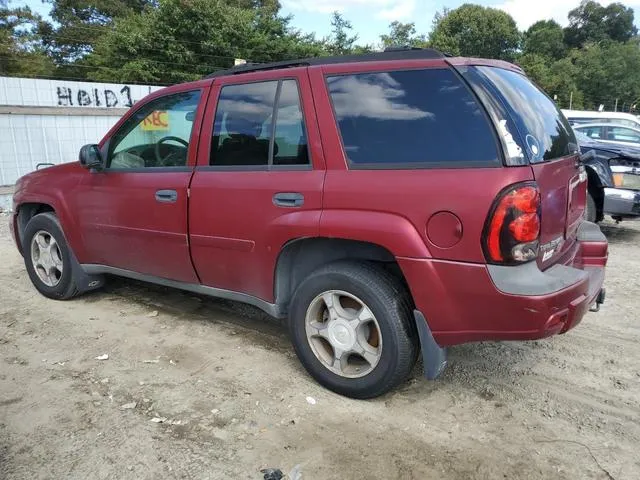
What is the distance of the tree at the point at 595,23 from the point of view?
98.2 metres

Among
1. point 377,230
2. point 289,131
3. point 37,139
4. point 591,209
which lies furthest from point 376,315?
point 37,139

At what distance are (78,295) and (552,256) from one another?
13.4 feet

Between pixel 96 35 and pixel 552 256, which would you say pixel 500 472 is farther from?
pixel 96 35

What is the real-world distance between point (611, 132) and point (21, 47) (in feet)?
107

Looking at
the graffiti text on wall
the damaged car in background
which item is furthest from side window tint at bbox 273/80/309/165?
the graffiti text on wall

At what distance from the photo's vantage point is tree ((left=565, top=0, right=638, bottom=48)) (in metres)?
98.2

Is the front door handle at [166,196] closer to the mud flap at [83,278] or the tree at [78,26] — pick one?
the mud flap at [83,278]

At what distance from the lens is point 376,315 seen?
9.21ft

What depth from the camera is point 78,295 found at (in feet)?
15.9

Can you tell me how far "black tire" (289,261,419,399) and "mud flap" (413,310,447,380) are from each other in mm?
93

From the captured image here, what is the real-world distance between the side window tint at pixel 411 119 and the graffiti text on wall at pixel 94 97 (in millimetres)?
11567

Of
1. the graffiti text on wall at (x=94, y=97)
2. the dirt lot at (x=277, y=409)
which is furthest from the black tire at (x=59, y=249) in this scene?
the graffiti text on wall at (x=94, y=97)

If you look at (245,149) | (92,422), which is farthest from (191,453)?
(245,149)

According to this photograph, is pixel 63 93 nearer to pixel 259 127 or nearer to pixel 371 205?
pixel 259 127
